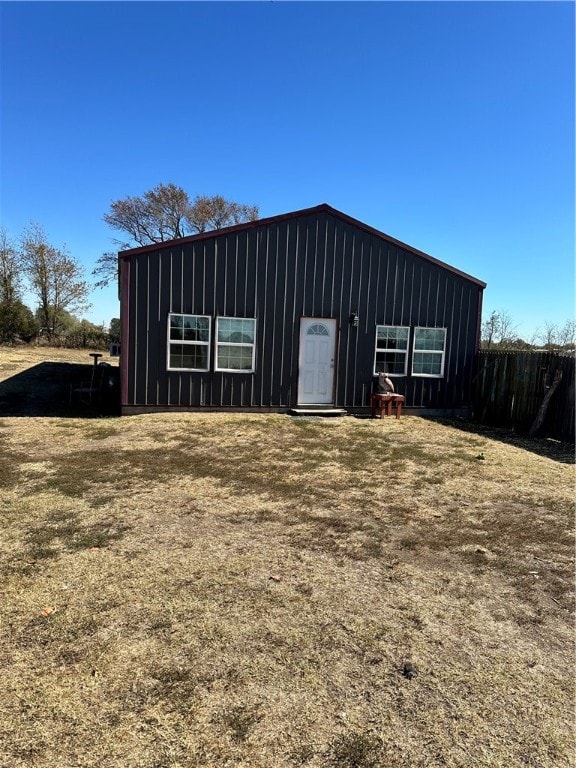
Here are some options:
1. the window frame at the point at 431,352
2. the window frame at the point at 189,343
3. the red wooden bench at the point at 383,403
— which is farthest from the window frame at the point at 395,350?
the window frame at the point at 189,343

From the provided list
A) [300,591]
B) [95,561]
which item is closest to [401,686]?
[300,591]

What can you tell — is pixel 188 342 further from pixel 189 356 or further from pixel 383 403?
pixel 383 403

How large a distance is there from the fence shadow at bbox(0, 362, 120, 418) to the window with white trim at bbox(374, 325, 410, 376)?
6245 mm

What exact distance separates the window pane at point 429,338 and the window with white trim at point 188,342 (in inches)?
200

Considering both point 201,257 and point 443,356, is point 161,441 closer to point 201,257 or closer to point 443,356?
point 201,257

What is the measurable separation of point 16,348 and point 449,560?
2717cm

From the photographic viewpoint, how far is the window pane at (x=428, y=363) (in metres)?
12.3

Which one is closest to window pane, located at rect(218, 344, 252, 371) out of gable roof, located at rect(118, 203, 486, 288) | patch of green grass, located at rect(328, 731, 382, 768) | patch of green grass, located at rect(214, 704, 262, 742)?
gable roof, located at rect(118, 203, 486, 288)

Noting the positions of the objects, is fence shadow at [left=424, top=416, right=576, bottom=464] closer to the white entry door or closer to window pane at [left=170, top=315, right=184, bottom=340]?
the white entry door

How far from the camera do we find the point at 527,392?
1071 centimetres

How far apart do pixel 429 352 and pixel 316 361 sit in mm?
2913

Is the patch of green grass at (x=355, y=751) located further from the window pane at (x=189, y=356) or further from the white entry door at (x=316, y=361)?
the white entry door at (x=316, y=361)

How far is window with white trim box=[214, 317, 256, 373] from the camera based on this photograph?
11.1 metres

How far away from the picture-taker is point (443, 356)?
40.9 feet
